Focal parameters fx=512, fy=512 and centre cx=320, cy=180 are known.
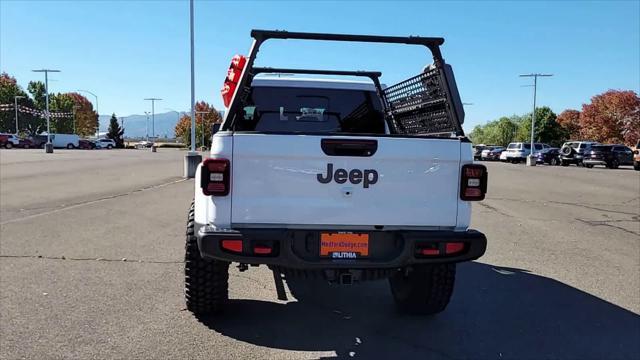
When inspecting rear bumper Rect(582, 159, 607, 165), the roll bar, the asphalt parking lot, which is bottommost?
the asphalt parking lot

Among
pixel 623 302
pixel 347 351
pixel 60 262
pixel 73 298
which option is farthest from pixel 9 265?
pixel 623 302

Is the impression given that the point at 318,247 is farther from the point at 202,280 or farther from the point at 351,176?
the point at 202,280

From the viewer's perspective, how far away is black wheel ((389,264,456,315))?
169 inches

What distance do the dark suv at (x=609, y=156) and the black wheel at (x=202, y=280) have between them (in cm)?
4038

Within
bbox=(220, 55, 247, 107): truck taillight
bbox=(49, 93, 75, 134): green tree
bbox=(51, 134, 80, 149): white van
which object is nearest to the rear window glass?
bbox=(220, 55, 247, 107): truck taillight

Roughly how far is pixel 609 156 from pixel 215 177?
41202mm

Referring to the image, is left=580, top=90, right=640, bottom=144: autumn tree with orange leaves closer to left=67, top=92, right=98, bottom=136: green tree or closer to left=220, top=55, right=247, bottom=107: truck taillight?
left=220, top=55, right=247, bottom=107: truck taillight

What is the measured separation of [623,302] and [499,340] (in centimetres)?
188

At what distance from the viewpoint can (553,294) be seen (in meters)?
5.27

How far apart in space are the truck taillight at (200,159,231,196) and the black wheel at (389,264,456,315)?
5.41 feet

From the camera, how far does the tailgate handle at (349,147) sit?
3.46m

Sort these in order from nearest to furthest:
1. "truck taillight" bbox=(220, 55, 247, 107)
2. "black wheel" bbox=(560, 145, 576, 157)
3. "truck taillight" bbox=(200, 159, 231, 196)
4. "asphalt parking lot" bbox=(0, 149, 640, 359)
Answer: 1. "truck taillight" bbox=(200, 159, 231, 196)
2. "asphalt parking lot" bbox=(0, 149, 640, 359)
3. "truck taillight" bbox=(220, 55, 247, 107)
4. "black wheel" bbox=(560, 145, 576, 157)

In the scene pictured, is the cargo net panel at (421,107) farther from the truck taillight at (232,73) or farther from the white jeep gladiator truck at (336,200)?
the truck taillight at (232,73)

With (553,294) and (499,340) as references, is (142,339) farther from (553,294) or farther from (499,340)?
(553,294)
